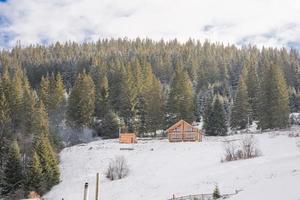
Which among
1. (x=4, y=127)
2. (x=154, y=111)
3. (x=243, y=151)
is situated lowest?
(x=243, y=151)

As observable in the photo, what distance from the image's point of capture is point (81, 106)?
92.9 meters

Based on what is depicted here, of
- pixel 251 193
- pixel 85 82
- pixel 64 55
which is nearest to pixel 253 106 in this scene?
pixel 85 82

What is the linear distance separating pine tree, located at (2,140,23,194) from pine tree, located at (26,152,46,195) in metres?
2.51

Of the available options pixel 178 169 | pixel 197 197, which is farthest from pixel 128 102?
pixel 197 197

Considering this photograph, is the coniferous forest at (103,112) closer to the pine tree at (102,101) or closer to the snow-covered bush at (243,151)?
the pine tree at (102,101)

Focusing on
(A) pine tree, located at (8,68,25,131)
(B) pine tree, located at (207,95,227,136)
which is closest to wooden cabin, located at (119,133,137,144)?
(B) pine tree, located at (207,95,227,136)

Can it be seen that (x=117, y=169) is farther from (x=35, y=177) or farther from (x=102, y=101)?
(x=102, y=101)

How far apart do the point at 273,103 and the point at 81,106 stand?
36.3 metres

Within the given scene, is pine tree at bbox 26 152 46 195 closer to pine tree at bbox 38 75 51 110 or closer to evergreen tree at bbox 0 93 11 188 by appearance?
evergreen tree at bbox 0 93 11 188

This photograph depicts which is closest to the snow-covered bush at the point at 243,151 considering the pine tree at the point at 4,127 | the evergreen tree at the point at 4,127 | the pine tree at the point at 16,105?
the evergreen tree at the point at 4,127

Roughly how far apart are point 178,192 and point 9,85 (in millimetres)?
54963

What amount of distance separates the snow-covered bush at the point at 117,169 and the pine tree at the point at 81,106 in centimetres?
3065

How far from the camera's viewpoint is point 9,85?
91188 millimetres

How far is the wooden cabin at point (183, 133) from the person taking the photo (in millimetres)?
78062
